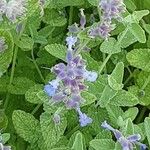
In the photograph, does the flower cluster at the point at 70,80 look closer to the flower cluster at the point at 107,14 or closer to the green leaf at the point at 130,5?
the flower cluster at the point at 107,14

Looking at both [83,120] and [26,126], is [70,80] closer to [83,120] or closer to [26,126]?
[83,120]

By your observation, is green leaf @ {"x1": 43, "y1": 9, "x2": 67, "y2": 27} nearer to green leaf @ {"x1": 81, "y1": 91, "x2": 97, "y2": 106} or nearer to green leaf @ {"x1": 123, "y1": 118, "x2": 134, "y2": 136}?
green leaf @ {"x1": 81, "y1": 91, "x2": 97, "y2": 106}

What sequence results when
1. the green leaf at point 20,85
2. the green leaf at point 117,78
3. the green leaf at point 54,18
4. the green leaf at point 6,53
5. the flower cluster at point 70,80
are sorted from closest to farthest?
1. the flower cluster at point 70,80
2. the green leaf at point 117,78
3. the green leaf at point 6,53
4. the green leaf at point 20,85
5. the green leaf at point 54,18

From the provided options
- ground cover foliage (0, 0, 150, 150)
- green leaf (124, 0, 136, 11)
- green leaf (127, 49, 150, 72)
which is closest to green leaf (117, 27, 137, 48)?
ground cover foliage (0, 0, 150, 150)

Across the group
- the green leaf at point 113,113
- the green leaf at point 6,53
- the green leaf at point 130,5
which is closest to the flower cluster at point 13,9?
the green leaf at point 6,53

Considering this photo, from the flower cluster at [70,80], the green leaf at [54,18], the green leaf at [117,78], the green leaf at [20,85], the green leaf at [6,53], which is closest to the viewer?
the flower cluster at [70,80]

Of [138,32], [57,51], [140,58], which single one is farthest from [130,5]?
[57,51]
